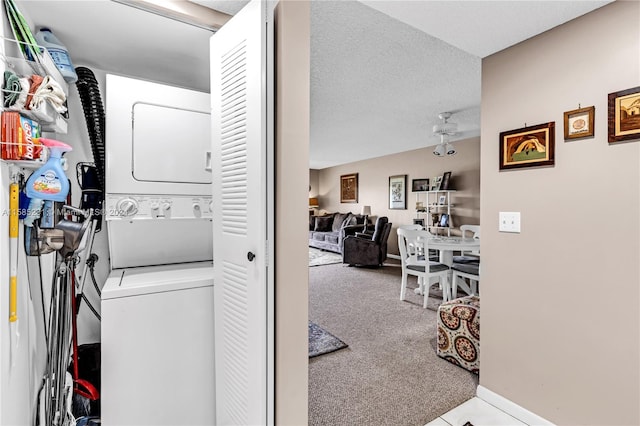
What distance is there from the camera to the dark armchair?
18.9ft

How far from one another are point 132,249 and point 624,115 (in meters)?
2.67

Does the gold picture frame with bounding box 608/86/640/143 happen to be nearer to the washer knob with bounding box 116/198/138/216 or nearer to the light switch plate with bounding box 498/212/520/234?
the light switch plate with bounding box 498/212/520/234

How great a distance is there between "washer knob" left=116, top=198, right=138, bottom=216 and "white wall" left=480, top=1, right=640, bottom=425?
213cm

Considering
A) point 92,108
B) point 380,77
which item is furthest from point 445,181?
point 92,108

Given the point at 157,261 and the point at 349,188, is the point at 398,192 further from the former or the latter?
the point at 157,261

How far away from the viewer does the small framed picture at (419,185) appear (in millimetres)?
6172

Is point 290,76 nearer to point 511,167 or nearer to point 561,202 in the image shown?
point 511,167

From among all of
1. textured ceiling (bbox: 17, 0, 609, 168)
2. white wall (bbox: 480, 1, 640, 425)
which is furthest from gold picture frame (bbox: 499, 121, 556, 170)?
textured ceiling (bbox: 17, 0, 609, 168)

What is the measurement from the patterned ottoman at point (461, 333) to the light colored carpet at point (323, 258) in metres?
3.79

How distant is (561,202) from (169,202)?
2.20 meters

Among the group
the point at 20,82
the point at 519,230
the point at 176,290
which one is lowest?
the point at 176,290

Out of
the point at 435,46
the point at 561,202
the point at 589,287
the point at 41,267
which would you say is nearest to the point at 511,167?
the point at 561,202

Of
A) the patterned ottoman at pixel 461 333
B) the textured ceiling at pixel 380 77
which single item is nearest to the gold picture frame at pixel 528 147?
the textured ceiling at pixel 380 77

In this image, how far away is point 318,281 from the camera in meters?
4.85
